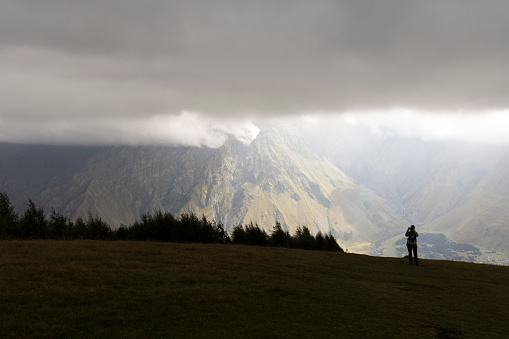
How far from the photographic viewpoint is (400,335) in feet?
50.0

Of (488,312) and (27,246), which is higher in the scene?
(27,246)

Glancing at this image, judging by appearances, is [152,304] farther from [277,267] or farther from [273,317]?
[277,267]

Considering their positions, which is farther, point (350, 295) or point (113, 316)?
point (350, 295)

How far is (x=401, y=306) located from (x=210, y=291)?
37.6ft

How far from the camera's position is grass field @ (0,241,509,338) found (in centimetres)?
1415

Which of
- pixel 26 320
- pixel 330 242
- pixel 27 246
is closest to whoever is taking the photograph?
pixel 26 320

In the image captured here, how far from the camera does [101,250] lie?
27984 mm

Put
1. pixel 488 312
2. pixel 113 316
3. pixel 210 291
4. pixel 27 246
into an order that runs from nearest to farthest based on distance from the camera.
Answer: pixel 113 316 < pixel 210 291 < pixel 488 312 < pixel 27 246

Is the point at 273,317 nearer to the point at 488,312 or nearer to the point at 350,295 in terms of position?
the point at 350,295

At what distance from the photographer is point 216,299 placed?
17891mm

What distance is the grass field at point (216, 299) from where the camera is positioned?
14.1 metres

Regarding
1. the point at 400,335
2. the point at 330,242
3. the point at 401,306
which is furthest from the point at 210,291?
the point at 330,242

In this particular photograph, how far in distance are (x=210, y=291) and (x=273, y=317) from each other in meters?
4.51

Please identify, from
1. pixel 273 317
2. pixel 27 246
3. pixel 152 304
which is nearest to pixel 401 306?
pixel 273 317
